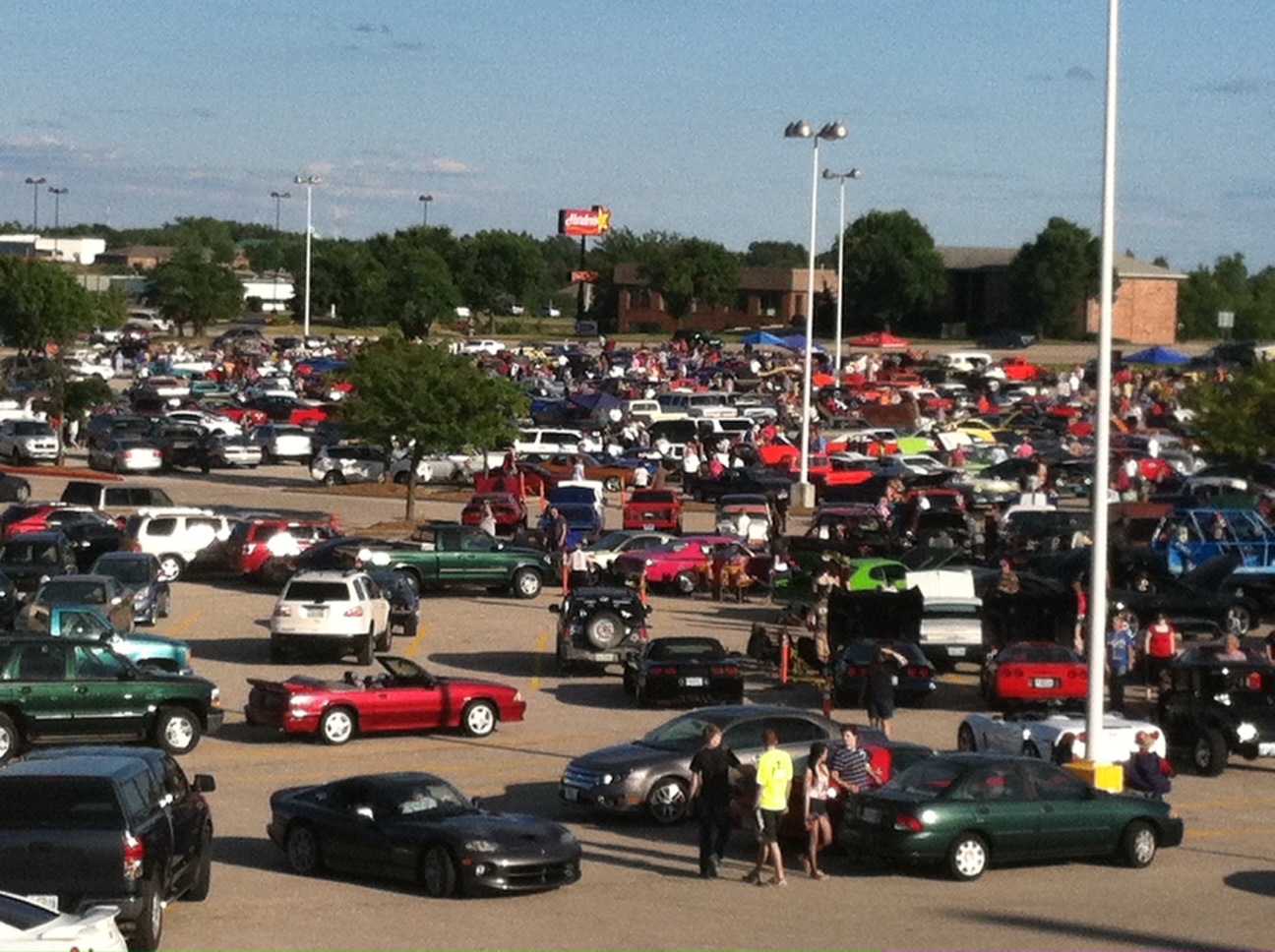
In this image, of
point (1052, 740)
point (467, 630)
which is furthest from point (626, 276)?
point (1052, 740)

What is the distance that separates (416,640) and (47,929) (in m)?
23.6

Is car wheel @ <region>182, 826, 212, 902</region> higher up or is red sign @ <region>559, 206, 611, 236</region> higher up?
red sign @ <region>559, 206, 611, 236</region>

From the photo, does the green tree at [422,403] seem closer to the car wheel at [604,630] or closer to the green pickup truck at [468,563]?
the green pickup truck at [468,563]

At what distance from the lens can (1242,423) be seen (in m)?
55.5

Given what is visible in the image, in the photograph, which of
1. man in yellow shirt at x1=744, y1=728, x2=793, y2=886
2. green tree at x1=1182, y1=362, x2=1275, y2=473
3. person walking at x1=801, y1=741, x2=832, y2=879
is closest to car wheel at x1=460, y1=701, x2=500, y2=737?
person walking at x1=801, y1=741, x2=832, y2=879

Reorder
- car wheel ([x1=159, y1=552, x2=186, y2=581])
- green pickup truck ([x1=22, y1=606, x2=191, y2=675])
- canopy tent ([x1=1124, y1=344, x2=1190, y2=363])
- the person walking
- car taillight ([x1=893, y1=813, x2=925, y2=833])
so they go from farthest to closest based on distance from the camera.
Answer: canopy tent ([x1=1124, y1=344, x2=1190, y2=363]) → car wheel ([x1=159, y1=552, x2=186, y2=581]) → green pickup truck ([x1=22, y1=606, x2=191, y2=675]) → the person walking → car taillight ([x1=893, y1=813, x2=925, y2=833])

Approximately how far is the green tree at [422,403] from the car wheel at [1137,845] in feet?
103

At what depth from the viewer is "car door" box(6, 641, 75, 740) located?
2427 centimetres

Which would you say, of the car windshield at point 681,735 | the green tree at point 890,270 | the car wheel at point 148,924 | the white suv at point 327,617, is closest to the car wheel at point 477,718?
the car windshield at point 681,735

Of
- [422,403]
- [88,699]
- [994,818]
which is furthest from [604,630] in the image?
[422,403]

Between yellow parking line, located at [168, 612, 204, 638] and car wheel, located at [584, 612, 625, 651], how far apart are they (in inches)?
303

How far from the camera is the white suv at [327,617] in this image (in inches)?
1259

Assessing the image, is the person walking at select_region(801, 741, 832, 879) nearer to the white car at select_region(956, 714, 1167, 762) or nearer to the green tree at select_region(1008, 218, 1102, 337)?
the white car at select_region(956, 714, 1167, 762)

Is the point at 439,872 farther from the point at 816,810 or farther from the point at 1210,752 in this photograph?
the point at 1210,752
